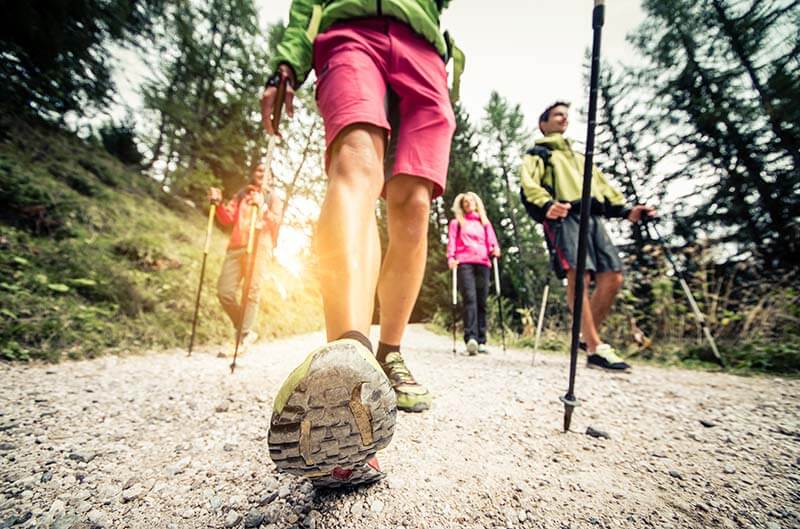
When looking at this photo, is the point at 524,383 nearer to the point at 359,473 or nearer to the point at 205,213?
the point at 359,473

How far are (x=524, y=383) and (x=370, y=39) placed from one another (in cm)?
202

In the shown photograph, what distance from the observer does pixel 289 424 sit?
0.62 m

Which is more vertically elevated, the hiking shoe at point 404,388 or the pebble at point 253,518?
the hiking shoe at point 404,388

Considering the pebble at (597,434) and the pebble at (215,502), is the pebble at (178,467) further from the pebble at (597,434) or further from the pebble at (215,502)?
the pebble at (597,434)

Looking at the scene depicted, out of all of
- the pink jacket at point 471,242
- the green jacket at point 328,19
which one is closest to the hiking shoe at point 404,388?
the green jacket at point 328,19

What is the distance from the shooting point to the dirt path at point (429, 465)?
736mm

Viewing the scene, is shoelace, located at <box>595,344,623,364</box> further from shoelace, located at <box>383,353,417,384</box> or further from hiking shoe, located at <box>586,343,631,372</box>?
shoelace, located at <box>383,353,417,384</box>

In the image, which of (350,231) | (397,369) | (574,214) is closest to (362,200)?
(350,231)

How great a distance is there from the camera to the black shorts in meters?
3.06

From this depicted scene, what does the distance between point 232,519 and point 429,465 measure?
0.50m

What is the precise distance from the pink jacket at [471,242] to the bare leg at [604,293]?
2.06 m

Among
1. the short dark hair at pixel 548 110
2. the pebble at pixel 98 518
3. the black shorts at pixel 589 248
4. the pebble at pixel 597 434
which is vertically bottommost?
the pebble at pixel 98 518

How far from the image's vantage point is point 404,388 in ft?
4.58

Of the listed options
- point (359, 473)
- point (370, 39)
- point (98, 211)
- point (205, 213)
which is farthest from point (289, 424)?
point (205, 213)
